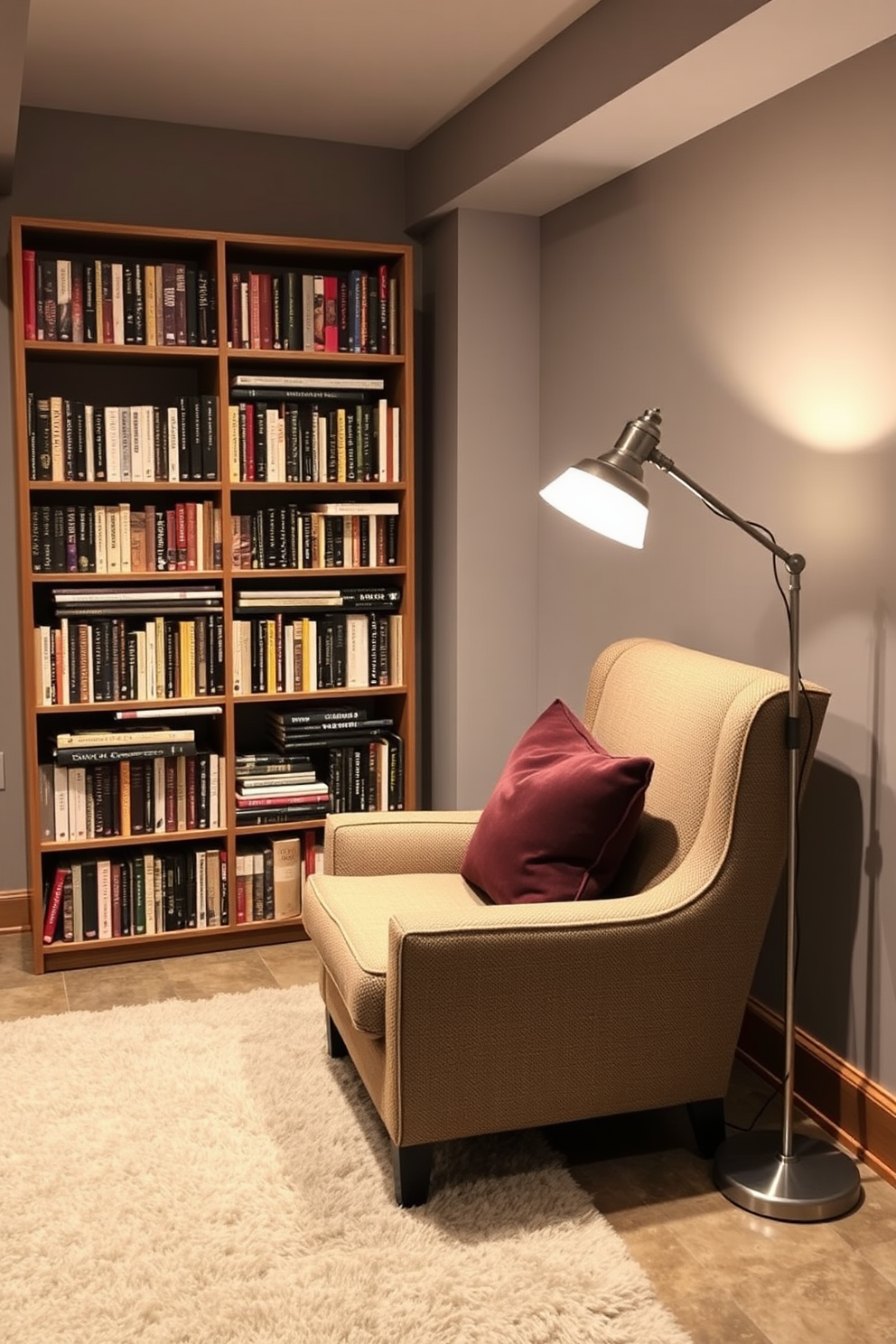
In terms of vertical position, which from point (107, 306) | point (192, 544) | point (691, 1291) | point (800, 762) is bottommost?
point (691, 1291)

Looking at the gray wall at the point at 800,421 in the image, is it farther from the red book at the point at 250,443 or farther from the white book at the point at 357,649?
the red book at the point at 250,443

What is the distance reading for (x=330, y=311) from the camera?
374cm

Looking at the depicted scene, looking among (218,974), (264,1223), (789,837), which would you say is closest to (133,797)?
(218,974)

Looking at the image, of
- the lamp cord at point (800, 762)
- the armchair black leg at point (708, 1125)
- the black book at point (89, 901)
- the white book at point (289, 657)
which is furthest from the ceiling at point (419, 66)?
the armchair black leg at point (708, 1125)

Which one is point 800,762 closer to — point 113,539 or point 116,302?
point 113,539

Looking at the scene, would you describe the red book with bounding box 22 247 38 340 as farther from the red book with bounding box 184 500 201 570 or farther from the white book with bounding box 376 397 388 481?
the white book with bounding box 376 397 388 481

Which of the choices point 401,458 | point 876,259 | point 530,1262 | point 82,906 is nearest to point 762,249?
point 876,259

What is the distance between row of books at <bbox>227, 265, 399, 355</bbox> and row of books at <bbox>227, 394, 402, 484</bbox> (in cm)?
17

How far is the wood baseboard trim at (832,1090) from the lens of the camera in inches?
99.7

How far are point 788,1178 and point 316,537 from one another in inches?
85.9

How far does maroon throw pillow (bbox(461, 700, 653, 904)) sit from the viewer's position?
8.09 feet

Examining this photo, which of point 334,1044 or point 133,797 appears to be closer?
point 334,1044

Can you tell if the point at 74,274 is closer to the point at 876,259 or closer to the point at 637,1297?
the point at 876,259

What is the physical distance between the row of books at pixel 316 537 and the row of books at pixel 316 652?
167 millimetres
